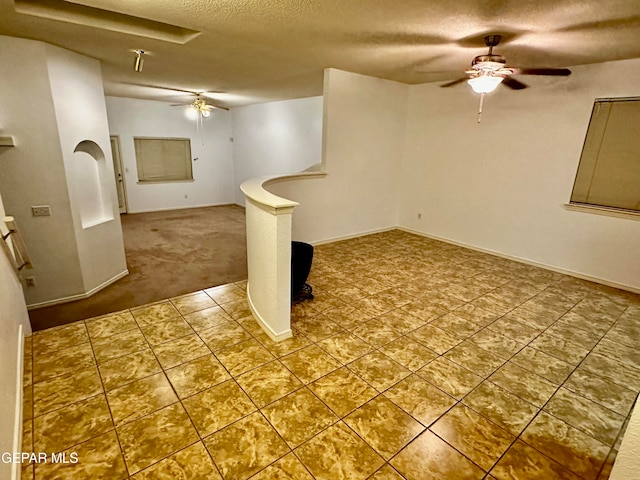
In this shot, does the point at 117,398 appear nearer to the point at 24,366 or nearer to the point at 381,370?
the point at 24,366

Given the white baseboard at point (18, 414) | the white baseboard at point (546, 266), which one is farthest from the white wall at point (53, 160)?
the white baseboard at point (546, 266)

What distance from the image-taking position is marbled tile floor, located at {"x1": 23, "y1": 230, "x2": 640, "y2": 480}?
1727mm

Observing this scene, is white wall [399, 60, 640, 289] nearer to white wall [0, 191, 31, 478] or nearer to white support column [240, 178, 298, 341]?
white support column [240, 178, 298, 341]

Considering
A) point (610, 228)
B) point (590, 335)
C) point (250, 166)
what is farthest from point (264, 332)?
point (250, 166)

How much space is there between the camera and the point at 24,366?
2.32 meters

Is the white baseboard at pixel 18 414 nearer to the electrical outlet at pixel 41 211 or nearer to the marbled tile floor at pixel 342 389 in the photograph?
the marbled tile floor at pixel 342 389

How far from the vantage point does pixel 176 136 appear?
29.0 ft

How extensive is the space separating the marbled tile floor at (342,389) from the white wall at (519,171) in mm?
880

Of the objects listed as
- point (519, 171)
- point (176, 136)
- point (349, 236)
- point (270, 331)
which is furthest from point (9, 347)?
point (176, 136)

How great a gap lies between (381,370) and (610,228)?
3.67m

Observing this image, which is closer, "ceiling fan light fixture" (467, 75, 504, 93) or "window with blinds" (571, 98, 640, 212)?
"ceiling fan light fixture" (467, 75, 504, 93)

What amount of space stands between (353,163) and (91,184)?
380 centimetres

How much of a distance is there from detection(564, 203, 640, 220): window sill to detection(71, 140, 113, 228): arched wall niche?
20.6 ft

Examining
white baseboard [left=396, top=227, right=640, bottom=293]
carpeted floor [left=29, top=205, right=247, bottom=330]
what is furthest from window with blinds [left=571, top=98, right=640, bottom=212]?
carpeted floor [left=29, top=205, right=247, bottom=330]
